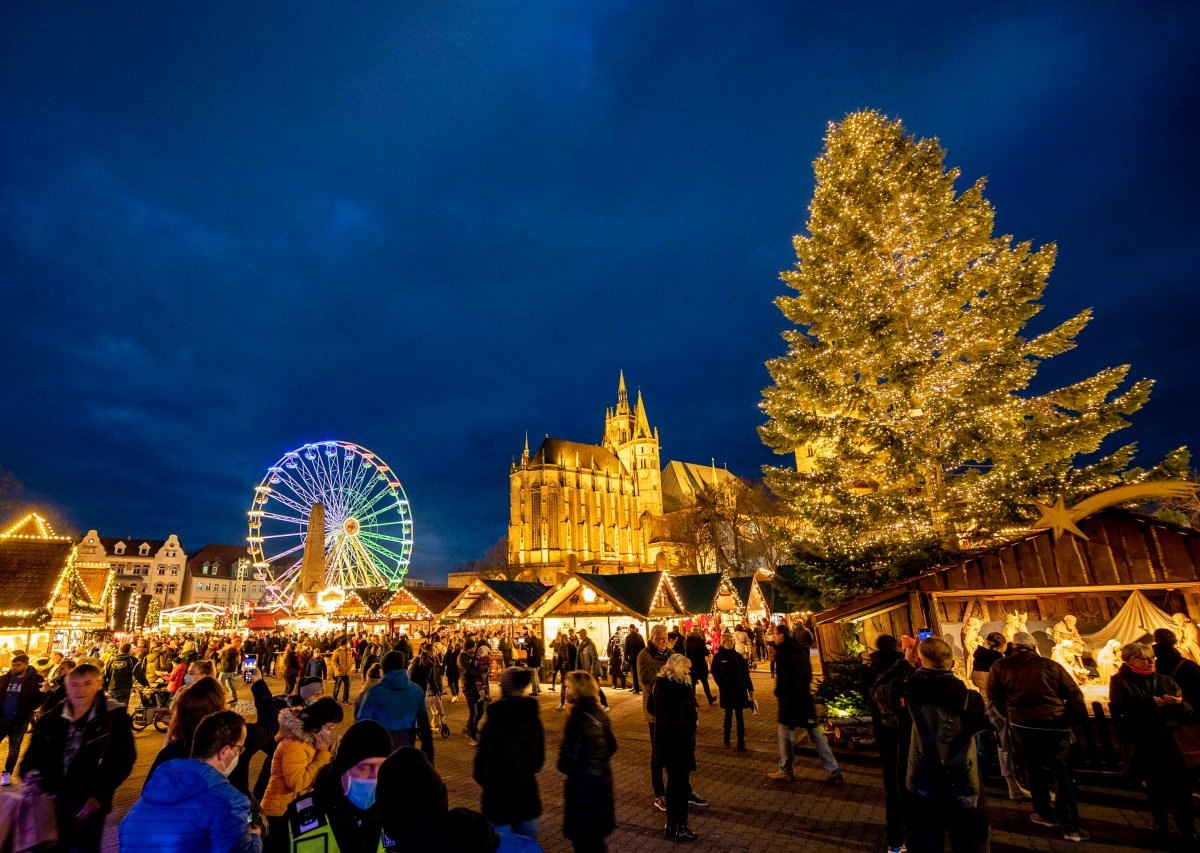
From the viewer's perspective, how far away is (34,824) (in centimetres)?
287

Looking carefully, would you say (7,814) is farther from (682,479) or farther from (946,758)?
(682,479)

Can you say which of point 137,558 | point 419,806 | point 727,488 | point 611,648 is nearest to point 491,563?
point 137,558

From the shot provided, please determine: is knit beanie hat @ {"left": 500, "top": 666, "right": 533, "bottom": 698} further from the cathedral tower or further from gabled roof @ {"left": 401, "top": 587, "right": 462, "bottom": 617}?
the cathedral tower

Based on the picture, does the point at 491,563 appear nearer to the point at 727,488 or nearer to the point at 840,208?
the point at 727,488

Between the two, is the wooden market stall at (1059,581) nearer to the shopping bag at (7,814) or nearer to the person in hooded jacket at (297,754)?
the person in hooded jacket at (297,754)

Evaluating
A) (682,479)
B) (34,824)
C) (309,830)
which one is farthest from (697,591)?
(682,479)

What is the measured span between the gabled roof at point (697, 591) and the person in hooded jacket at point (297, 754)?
1810cm

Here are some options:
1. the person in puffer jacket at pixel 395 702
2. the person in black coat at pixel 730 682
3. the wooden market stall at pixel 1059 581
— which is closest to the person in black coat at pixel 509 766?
the person in puffer jacket at pixel 395 702

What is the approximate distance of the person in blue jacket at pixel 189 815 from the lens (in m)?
2.26

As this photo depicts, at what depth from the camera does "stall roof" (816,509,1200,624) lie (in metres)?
7.69

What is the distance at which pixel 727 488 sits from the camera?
47688 millimetres

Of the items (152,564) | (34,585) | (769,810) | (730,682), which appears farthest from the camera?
(152,564)

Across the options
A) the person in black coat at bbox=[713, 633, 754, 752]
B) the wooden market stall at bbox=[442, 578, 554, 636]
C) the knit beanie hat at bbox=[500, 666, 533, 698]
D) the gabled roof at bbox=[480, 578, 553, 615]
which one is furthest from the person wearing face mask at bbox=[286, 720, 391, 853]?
the gabled roof at bbox=[480, 578, 553, 615]

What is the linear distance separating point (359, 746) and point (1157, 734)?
22.0 ft
